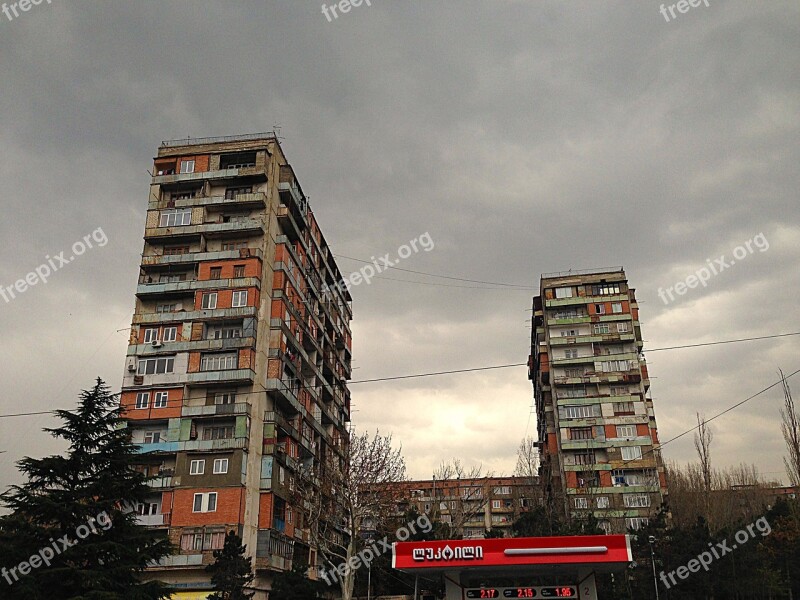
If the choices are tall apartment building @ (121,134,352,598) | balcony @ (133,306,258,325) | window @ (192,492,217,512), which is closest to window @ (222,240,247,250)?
tall apartment building @ (121,134,352,598)

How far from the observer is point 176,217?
53.3 metres

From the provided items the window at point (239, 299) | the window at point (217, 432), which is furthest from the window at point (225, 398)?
the window at point (239, 299)

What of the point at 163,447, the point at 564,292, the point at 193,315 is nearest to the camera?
the point at 163,447

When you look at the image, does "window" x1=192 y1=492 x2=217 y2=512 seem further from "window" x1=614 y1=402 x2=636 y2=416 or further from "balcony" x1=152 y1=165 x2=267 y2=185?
"window" x1=614 y1=402 x2=636 y2=416

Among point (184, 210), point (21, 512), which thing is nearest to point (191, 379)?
point (184, 210)

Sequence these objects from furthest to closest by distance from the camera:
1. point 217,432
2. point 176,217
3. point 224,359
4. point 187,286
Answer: point 176,217
point 187,286
point 224,359
point 217,432

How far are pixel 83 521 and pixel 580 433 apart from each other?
176 feet

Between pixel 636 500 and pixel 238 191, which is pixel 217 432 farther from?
pixel 636 500

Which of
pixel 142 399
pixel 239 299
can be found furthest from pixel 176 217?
pixel 142 399

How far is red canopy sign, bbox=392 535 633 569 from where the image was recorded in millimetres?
23766

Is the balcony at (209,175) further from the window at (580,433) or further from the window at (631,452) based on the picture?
the window at (631,452)

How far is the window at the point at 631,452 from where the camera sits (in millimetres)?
66688

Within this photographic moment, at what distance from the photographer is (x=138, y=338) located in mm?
49625

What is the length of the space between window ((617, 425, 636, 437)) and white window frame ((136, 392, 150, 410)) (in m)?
44.8
